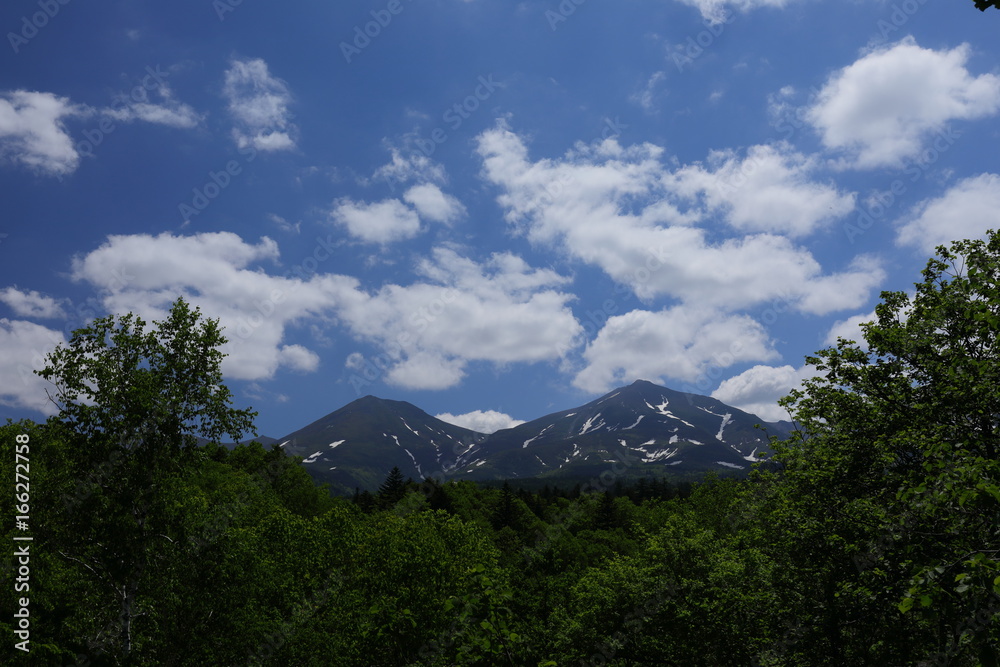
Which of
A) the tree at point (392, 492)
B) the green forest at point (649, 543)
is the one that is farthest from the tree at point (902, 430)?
the tree at point (392, 492)

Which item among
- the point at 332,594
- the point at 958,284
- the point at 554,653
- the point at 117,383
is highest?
the point at 958,284

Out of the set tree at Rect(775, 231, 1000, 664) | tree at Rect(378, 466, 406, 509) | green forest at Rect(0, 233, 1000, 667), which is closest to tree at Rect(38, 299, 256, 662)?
green forest at Rect(0, 233, 1000, 667)

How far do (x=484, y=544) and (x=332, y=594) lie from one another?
59.7 ft

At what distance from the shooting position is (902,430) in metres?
15.9

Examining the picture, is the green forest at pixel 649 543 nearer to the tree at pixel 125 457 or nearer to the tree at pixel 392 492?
the tree at pixel 125 457

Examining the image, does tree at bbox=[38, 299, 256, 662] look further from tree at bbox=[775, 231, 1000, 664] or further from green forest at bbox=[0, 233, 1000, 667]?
tree at bbox=[775, 231, 1000, 664]

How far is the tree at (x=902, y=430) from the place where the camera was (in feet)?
44.0

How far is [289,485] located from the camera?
70.6 meters

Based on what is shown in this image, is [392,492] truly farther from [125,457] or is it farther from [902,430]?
[902,430]

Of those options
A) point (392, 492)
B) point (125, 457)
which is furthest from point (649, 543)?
point (392, 492)

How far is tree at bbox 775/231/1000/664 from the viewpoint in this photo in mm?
13398

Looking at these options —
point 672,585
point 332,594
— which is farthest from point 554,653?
point 332,594

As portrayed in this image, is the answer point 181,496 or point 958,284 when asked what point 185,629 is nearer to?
point 181,496

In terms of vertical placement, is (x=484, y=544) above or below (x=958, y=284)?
below
